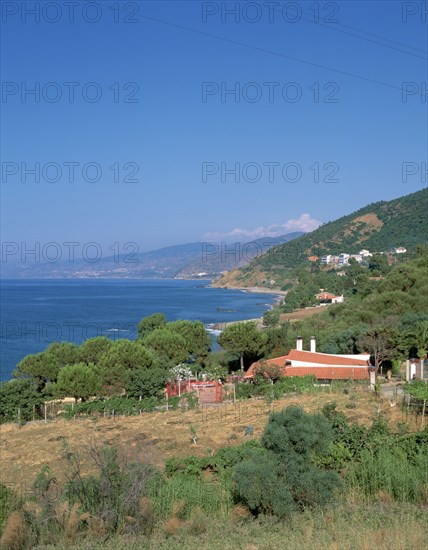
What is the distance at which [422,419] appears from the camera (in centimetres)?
1211

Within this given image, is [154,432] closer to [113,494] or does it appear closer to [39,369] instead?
[113,494]

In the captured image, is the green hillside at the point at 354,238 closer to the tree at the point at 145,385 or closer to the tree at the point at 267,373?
the tree at the point at 267,373

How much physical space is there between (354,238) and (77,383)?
13107cm

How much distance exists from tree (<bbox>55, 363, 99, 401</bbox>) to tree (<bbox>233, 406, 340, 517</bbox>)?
15.9 m

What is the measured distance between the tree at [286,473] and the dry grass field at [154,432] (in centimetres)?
286

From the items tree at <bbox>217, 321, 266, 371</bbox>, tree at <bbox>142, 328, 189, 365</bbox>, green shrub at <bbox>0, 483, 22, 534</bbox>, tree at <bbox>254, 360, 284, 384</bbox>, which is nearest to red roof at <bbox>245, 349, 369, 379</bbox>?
tree at <bbox>254, 360, 284, 384</bbox>

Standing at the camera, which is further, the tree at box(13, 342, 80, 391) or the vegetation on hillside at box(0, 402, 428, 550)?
the tree at box(13, 342, 80, 391)

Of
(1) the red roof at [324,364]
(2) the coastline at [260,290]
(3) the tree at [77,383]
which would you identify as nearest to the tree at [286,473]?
(1) the red roof at [324,364]

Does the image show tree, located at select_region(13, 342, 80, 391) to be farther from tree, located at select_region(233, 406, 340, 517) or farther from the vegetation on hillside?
tree, located at select_region(233, 406, 340, 517)

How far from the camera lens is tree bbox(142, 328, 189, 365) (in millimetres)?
30656

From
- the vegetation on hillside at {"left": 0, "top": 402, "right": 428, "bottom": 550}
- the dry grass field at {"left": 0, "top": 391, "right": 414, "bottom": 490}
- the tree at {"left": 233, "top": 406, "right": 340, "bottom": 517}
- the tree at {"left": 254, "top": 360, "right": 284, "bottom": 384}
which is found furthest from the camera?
the tree at {"left": 254, "top": 360, "right": 284, "bottom": 384}

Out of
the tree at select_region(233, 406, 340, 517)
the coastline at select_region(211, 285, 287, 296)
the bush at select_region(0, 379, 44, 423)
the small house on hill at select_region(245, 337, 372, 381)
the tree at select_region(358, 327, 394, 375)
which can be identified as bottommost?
the coastline at select_region(211, 285, 287, 296)

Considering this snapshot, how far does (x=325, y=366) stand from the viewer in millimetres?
22578

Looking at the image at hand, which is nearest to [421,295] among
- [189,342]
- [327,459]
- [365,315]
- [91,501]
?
[365,315]
